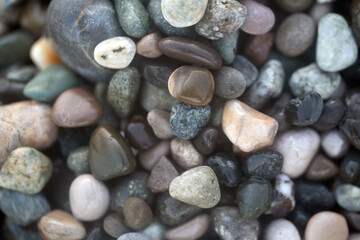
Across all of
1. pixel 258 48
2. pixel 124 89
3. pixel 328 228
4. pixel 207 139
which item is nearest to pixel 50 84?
pixel 124 89

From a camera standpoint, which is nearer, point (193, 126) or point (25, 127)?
point (193, 126)

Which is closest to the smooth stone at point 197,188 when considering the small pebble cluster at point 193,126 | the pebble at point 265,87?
the small pebble cluster at point 193,126

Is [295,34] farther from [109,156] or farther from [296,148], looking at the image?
[109,156]

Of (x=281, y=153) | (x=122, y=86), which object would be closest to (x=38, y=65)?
(x=122, y=86)

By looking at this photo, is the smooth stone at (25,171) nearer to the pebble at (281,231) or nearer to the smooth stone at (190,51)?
the smooth stone at (190,51)

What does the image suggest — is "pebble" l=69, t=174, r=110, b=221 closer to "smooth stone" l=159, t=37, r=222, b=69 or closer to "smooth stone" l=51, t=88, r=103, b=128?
"smooth stone" l=51, t=88, r=103, b=128

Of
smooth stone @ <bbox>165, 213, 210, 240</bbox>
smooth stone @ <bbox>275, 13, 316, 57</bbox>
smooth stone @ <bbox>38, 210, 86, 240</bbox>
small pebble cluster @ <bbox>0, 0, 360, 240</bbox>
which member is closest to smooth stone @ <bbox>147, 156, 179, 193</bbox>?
small pebble cluster @ <bbox>0, 0, 360, 240</bbox>
